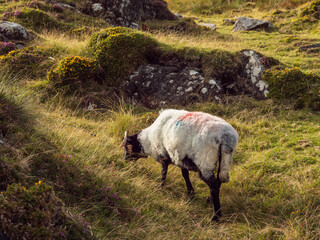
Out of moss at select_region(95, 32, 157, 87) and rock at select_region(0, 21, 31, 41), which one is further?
rock at select_region(0, 21, 31, 41)

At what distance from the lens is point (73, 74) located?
9.52 metres

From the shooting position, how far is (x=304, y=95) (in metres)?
8.82

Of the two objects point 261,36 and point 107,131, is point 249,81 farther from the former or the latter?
point 261,36

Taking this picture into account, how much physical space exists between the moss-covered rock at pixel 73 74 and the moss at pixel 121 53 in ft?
2.24

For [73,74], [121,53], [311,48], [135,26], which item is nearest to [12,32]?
[73,74]

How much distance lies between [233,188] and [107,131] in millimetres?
3645

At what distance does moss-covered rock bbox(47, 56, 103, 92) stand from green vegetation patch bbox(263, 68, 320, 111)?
622cm

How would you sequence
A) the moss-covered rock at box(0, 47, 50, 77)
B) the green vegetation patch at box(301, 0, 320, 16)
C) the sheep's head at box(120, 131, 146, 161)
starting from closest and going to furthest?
the sheep's head at box(120, 131, 146, 161)
the moss-covered rock at box(0, 47, 50, 77)
the green vegetation patch at box(301, 0, 320, 16)

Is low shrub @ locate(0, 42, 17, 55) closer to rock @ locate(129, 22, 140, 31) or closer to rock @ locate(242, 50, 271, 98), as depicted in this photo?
rock @ locate(129, 22, 140, 31)

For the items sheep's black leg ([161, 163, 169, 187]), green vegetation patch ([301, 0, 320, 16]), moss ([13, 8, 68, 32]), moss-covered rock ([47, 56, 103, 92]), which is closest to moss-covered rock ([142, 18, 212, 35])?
moss ([13, 8, 68, 32])

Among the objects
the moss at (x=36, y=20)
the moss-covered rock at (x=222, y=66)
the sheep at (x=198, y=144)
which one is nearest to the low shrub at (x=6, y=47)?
the moss at (x=36, y=20)

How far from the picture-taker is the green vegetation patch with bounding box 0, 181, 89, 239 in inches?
110

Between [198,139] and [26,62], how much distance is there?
27.8 ft

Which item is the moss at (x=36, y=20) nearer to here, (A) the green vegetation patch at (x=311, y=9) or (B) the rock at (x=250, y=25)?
(B) the rock at (x=250, y=25)
